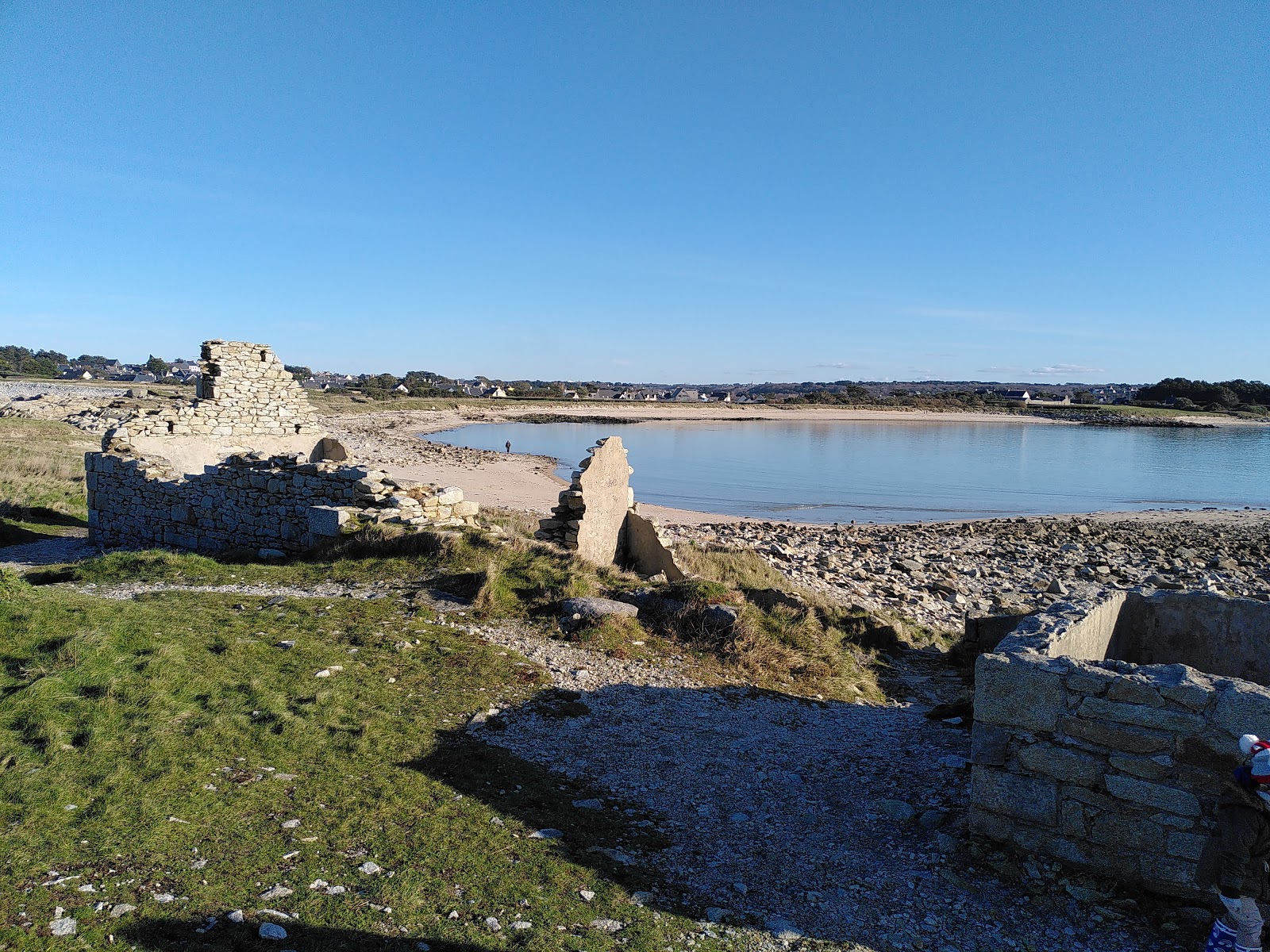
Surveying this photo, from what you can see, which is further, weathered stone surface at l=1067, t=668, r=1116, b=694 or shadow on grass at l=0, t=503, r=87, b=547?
shadow on grass at l=0, t=503, r=87, b=547

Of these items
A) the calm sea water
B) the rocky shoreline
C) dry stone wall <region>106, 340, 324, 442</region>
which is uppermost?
dry stone wall <region>106, 340, 324, 442</region>

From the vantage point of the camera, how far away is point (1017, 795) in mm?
5020

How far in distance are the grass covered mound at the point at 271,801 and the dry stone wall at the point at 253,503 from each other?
489 centimetres

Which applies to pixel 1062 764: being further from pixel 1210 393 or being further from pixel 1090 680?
pixel 1210 393

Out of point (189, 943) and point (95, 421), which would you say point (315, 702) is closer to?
point (189, 943)

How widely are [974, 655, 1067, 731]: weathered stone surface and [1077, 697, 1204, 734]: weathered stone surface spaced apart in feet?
0.49

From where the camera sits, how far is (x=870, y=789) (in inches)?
245

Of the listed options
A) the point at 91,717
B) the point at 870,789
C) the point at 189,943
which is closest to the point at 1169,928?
the point at 870,789

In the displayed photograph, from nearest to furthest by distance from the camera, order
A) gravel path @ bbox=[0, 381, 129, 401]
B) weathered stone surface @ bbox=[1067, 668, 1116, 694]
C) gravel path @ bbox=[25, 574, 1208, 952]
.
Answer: gravel path @ bbox=[25, 574, 1208, 952] < weathered stone surface @ bbox=[1067, 668, 1116, 694] < gravel path @ bbox=[0, 381, 129, 401]

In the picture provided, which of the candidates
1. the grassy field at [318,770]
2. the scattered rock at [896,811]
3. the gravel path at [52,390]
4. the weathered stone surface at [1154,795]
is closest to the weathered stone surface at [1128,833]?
the weathered stone surface at [1154,795]

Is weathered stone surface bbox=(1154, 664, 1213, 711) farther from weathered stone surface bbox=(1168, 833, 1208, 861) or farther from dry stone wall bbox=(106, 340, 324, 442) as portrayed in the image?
dry stone wall bbox=(106, 340, 324, 442)

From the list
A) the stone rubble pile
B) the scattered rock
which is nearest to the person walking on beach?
the scattered rock

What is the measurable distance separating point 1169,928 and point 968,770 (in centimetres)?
203

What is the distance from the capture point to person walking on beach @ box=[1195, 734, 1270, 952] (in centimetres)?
385
